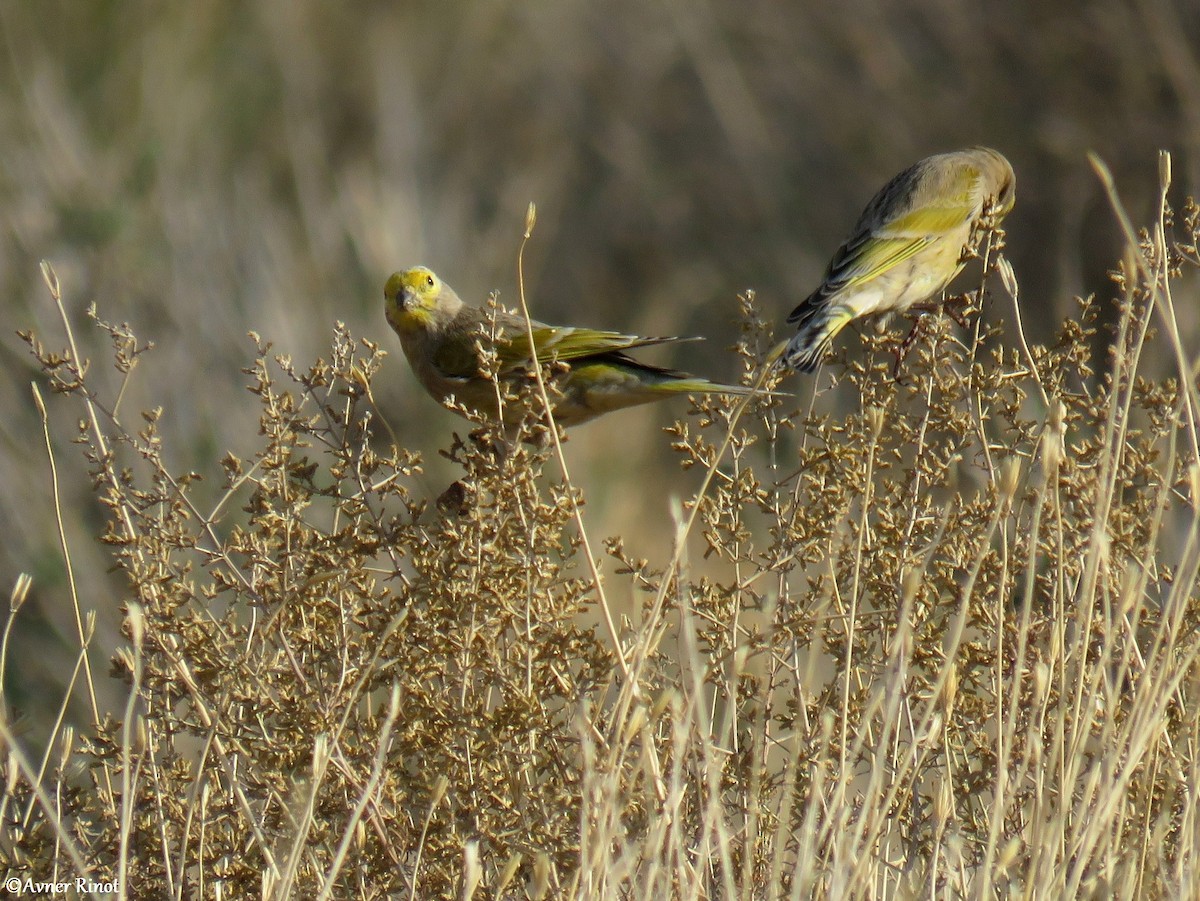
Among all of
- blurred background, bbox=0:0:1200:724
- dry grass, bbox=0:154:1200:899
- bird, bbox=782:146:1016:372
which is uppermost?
blurred background, bbox=0:0:1200:724

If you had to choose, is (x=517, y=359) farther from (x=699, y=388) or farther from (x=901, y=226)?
(x=901, y=226)

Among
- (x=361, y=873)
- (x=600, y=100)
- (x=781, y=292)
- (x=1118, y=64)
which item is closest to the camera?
(x=361, y=873)

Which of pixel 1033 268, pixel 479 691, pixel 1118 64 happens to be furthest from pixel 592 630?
pixel 1033 268

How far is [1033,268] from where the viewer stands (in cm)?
1083

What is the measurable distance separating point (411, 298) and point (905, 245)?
1.54 metres

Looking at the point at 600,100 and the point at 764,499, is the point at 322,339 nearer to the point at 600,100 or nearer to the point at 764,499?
the point at 764,499

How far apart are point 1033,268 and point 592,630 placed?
8637 millimetres

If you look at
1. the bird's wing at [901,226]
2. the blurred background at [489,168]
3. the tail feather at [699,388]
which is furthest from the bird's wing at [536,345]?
the blurred background at [489,168]

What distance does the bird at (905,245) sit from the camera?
14.5 feet

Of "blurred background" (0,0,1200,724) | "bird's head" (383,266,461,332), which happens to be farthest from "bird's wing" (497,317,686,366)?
"blurred background" (0,0,1200,724)

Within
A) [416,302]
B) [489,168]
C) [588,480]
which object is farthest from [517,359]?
[489,168]

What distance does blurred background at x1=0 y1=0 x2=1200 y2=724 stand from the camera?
7.15 metres

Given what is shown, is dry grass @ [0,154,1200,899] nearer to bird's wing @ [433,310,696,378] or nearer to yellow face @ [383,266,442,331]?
bird's wing @ [433,310,696,378]

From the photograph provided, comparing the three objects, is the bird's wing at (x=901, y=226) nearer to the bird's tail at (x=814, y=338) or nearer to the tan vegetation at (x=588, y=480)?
the bird's tail at (x=814, y=338)
